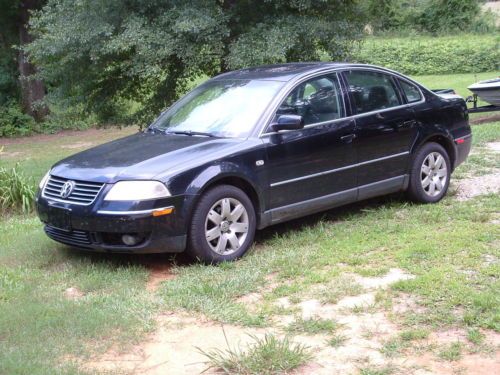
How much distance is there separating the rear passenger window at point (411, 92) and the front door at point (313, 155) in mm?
1006

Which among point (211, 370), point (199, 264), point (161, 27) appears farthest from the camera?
point (161, 27)

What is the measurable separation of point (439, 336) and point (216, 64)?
1005cm

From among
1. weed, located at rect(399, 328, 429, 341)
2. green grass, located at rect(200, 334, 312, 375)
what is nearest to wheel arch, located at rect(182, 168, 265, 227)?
green grass, located at rect(200, 334, 312, 375)

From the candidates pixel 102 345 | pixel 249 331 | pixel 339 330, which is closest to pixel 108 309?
pixel 102 345

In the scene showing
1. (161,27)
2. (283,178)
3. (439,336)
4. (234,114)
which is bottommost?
(439,336)

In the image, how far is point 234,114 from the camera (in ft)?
21.2

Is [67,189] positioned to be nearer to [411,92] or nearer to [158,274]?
[158,274]

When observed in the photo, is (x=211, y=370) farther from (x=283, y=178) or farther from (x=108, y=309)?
(x=283, y=178)

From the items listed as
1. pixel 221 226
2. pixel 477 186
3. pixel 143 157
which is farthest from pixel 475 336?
pixel 477 186

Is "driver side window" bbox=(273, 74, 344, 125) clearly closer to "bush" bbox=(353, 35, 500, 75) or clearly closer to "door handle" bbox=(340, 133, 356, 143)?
"door handle" bbox=(340, 133, 356, 143)

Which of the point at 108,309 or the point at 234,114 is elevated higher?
the point at 234,114

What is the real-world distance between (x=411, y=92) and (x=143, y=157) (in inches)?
127

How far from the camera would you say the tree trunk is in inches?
910

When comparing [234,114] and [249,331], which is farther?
[234,114]
